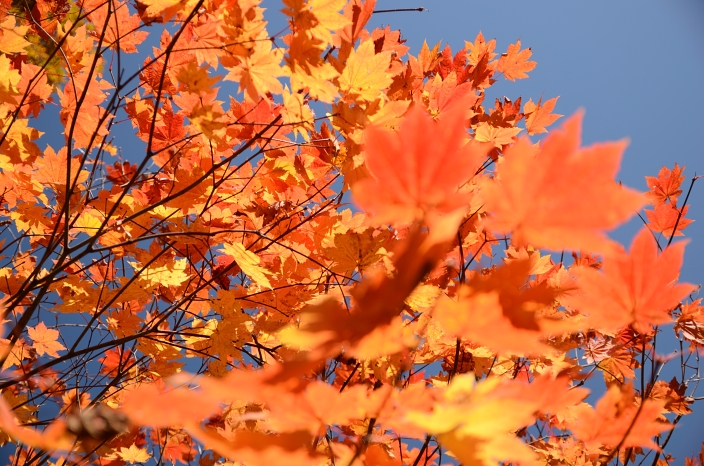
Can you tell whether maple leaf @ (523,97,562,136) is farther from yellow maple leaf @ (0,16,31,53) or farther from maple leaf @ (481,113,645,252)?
yellow maple leaf @ (0,16,31,53)

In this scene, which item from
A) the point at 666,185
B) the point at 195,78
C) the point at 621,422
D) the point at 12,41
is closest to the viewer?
the point at 621,422

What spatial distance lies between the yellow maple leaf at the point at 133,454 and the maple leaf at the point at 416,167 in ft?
5.88

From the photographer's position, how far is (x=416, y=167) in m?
0.37

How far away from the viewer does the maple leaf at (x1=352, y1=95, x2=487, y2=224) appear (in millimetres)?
356

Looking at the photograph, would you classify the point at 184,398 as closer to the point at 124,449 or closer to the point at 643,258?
the point at 643,258

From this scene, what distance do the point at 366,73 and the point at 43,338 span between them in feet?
5.52

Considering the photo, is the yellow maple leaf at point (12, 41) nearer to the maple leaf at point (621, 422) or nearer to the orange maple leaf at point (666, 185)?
the maple leaf at point (621, 422)

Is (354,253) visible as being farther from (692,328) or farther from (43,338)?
(43,338)

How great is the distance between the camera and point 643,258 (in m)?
0.43

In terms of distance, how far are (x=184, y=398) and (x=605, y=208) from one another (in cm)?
35

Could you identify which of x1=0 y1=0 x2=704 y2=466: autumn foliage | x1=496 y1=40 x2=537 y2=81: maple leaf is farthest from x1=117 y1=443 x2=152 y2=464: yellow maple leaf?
x1=496 y1=40 x2=537 y2=81: maple leaf

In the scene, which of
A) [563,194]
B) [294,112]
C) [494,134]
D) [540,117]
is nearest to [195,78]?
[294,112]

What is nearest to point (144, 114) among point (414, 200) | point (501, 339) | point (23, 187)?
point (23, 187)

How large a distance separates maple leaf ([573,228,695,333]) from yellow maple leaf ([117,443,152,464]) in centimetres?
182
